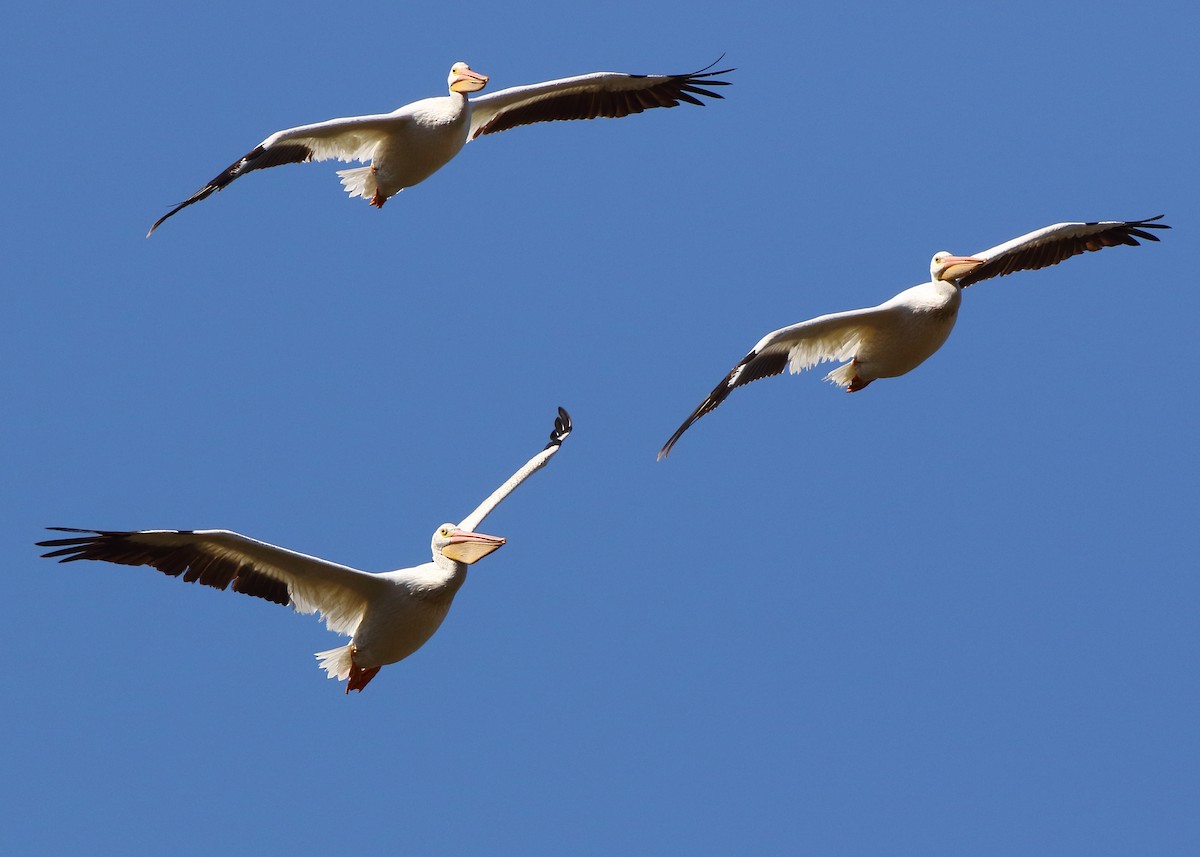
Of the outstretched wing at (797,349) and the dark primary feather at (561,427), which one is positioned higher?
the dark primary feather at (561,427)

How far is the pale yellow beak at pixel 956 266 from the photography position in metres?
13.8

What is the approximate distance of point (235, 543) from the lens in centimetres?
1101

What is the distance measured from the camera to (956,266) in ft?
45.1

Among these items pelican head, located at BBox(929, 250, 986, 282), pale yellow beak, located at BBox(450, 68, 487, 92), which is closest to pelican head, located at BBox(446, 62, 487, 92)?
pale yellow beak, located at BBox(450, 68, 487, 92)

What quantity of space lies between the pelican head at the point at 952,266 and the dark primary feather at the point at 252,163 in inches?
193

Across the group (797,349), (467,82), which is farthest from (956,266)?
(467,82)

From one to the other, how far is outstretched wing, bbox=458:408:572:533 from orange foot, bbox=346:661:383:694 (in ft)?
3.68

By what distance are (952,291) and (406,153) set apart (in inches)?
170

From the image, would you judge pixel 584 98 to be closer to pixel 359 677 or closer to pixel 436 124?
pixel 436 124

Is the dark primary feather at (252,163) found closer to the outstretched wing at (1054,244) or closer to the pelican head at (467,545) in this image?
the pelican head at (467,545)

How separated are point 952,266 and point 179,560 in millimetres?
5972

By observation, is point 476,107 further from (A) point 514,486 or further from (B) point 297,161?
(A) point 514,486

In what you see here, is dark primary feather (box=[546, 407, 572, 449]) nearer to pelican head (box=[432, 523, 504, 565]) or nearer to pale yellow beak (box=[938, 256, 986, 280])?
pelican head (box=[432, 523, 504, 565])

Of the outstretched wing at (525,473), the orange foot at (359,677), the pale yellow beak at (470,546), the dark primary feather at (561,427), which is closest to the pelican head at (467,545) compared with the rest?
the pale yellow beak at (470,546)
